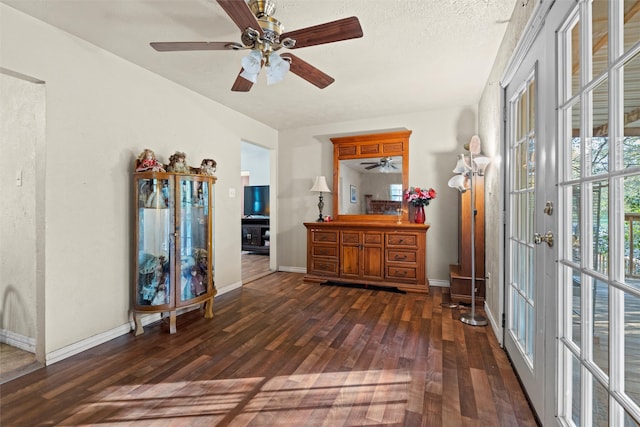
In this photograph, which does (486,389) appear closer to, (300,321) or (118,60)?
(300,321)

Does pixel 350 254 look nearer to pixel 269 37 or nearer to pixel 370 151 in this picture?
pixel 370 151

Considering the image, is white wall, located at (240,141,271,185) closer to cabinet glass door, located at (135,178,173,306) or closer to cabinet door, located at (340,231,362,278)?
cabinet door, located at (340,231,362,278)

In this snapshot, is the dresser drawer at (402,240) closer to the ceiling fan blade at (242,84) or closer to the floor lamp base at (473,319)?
the floor lamp base at (473,319)

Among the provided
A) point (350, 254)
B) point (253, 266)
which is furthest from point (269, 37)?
point (253, 266)

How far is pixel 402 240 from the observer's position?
371 centimetres

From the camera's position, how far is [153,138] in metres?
2.79

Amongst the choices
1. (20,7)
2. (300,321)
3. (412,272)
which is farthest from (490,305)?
(20,7)

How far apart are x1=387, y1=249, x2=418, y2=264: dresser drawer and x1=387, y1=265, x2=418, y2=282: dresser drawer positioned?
0.09 metres

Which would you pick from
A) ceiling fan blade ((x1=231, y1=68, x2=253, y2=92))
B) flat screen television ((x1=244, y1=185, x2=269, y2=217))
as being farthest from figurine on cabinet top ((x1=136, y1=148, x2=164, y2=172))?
flat screen television ((x1=244, y1=185, x2=269, y2=217))

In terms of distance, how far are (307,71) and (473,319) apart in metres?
2.60

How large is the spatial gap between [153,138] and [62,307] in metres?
1.61

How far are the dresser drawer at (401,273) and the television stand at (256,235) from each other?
3.73 metres

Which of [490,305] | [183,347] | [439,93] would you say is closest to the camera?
[183,347]

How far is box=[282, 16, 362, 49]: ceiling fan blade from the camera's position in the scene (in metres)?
1.52
